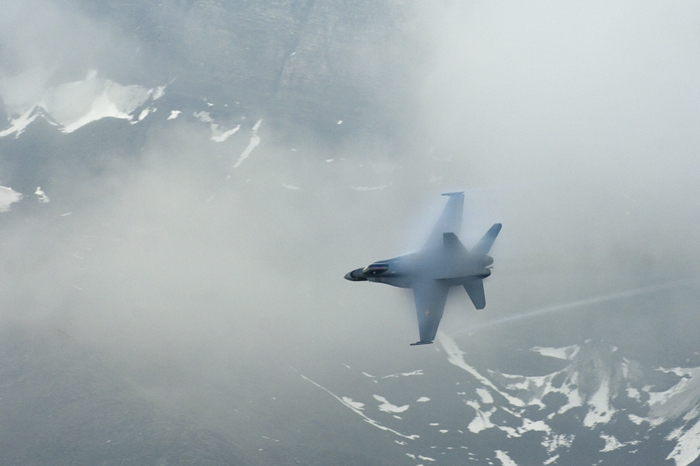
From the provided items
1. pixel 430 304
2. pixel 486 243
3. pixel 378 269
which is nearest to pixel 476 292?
pixel 430 304

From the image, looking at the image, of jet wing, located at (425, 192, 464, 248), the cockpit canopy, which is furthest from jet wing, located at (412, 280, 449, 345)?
jet wing, located at (425, 192, 464, 248)

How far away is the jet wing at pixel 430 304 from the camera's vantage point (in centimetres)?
11469

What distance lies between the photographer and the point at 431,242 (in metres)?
122

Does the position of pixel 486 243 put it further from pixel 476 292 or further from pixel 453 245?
pixel 476 292

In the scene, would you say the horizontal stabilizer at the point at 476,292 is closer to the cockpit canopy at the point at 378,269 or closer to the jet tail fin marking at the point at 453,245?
the jet tail fin marking at the point at 453,245

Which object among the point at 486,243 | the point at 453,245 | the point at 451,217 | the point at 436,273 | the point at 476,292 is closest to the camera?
the point at 476,292

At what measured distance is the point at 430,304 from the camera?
379ft

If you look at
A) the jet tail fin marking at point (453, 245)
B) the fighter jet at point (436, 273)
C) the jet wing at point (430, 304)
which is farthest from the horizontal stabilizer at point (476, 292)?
the jet tail fin marking at point (453, 245)

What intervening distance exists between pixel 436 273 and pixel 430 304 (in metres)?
5.26

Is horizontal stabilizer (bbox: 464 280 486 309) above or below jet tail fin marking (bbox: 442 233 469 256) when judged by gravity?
below

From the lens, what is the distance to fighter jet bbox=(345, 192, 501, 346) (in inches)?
4483

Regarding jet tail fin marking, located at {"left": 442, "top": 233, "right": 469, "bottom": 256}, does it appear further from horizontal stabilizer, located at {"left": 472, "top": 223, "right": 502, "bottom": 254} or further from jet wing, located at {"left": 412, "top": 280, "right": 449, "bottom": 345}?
jet wing, located at {"left": 412, "top": 280, "right": 449, "bottom": 345}

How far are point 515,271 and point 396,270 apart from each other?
1452 inches

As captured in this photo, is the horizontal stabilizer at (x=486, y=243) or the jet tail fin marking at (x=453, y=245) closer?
the jet tail fin marking at (x=453, y=245)
